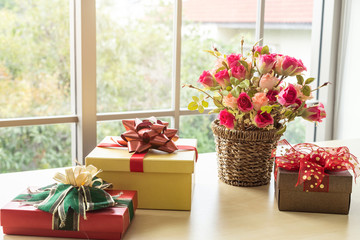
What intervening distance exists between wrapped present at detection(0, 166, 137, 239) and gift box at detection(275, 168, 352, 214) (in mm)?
422

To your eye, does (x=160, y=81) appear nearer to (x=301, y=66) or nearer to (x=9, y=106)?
(x=9, y=106)

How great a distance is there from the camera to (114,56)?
3.45m

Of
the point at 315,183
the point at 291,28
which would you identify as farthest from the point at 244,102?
the point at 291,28

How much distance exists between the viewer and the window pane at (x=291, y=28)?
2.90 meters

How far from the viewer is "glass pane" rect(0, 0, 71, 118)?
118 inches

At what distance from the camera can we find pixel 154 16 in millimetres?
3357

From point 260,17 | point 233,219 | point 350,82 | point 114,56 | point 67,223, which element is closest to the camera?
point 67,223

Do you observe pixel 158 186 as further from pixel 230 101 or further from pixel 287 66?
pixel 287 66

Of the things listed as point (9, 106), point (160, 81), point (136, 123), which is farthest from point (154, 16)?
point (136, 123)

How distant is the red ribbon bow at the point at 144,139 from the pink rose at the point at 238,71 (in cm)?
24

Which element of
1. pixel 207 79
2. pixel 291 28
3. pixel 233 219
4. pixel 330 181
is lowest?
pixel 233 219

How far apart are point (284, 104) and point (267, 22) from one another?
1.87m

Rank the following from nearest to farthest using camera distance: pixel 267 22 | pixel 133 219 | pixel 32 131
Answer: pixel 133 219 < pixel 267 22 < pixel 32 131

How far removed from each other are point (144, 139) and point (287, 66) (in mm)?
455
